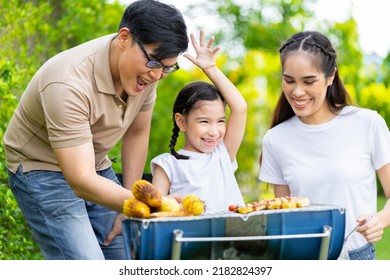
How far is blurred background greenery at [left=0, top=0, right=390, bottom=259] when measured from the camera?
5.10m

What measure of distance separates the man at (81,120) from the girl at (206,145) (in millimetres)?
260

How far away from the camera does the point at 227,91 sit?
396 centimetres

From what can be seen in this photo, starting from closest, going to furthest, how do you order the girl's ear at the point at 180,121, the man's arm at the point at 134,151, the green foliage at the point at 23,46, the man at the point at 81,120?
1. the man at the point at 81,120
2. the girl's ear at the point at 180,121
3. the man's arm at the point at 134,151
4. the green foliage at the point at 23,46

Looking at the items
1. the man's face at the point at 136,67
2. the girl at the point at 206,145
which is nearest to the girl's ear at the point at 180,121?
the girl at the point at 206,145

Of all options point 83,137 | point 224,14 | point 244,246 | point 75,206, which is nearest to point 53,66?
point 83,137

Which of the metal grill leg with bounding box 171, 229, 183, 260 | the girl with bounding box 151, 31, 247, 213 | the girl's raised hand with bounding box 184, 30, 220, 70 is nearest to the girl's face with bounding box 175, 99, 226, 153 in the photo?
the girl with bounding box 151, 31, 247, 213

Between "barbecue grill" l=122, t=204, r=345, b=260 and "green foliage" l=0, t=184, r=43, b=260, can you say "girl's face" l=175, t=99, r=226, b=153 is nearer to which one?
"barbecue grill" l=122, t=204, r=345, b=260

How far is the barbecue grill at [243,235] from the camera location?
2576mm

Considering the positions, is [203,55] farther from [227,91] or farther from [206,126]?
[206,126]

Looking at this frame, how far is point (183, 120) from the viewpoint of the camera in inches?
158

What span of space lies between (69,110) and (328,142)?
4.17 ft

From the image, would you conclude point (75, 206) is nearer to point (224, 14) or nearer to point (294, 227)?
point (294, 227)

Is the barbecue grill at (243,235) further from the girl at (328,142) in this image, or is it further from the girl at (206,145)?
the girl at (206,145)

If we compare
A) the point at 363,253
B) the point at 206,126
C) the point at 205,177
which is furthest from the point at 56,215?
the point at 363,253
